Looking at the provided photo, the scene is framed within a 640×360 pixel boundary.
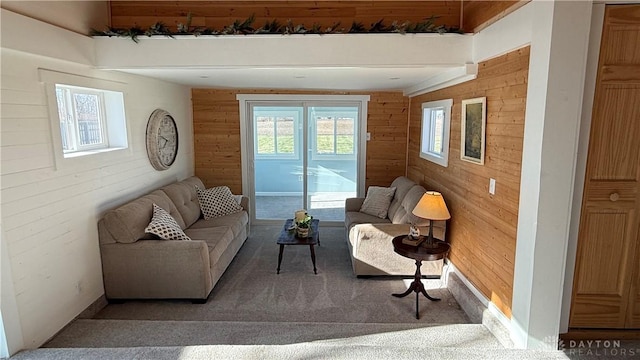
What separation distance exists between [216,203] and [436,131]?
9.86ft

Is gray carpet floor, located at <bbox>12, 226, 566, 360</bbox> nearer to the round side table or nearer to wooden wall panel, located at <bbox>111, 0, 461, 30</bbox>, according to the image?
the round side table

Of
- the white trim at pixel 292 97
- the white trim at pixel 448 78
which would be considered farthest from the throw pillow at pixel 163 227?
the white trim at pixel 448 78

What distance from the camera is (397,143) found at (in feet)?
19.7

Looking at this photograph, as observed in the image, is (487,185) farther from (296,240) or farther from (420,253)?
(296,240)

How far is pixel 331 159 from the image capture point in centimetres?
608

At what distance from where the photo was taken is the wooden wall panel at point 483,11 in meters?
2.63

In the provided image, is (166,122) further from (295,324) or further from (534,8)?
(534,8)

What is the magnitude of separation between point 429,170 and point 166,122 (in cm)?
346

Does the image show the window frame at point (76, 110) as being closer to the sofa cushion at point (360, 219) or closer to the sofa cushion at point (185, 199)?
the sofa cushion at point (185, 199)

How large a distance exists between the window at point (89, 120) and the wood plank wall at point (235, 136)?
2058 mm

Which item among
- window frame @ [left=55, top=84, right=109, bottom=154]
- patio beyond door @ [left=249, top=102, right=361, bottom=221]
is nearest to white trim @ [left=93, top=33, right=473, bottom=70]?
window frame @ [left=55, top=84, right=109, bottom=154]

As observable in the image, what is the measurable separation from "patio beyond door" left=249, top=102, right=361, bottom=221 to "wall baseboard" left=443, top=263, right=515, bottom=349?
2630 millimetres

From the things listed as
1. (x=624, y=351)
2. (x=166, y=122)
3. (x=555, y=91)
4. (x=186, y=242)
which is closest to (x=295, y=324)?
(x=186, y=242)

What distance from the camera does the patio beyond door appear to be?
19.5 feet
